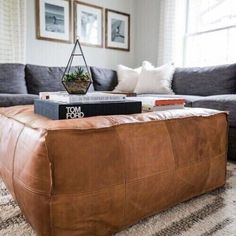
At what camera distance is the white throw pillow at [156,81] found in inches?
110

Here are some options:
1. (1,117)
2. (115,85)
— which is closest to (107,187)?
(1,117)

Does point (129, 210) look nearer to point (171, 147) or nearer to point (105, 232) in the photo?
point (105, 232)

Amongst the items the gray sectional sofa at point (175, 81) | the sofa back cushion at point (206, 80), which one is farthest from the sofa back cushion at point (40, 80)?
the sofa back cushion at point (206, 80)

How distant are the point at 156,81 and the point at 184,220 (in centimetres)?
204

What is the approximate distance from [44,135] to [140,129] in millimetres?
321

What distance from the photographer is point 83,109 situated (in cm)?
92

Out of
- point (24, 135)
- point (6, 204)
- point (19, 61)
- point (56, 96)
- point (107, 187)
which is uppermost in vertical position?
point (19, 61)

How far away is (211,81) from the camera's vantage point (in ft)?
8.34

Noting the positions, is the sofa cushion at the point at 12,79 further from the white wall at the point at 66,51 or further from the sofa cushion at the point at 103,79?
the sofa cushion at the point at 103,79

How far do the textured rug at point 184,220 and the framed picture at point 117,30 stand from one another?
3.00 metres

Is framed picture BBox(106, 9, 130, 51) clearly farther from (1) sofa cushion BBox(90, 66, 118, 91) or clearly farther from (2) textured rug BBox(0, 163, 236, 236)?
(2) textured rug BBox(0, 163, 236, 236)

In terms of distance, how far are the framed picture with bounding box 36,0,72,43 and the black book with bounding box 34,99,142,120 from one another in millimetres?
2360

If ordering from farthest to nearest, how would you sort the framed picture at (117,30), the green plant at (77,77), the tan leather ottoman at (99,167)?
the framed picture at (117,30) → the green plant at (77,77) → the tan leather ottoman at (99,167)

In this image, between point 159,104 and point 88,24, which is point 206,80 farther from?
point 88,24
